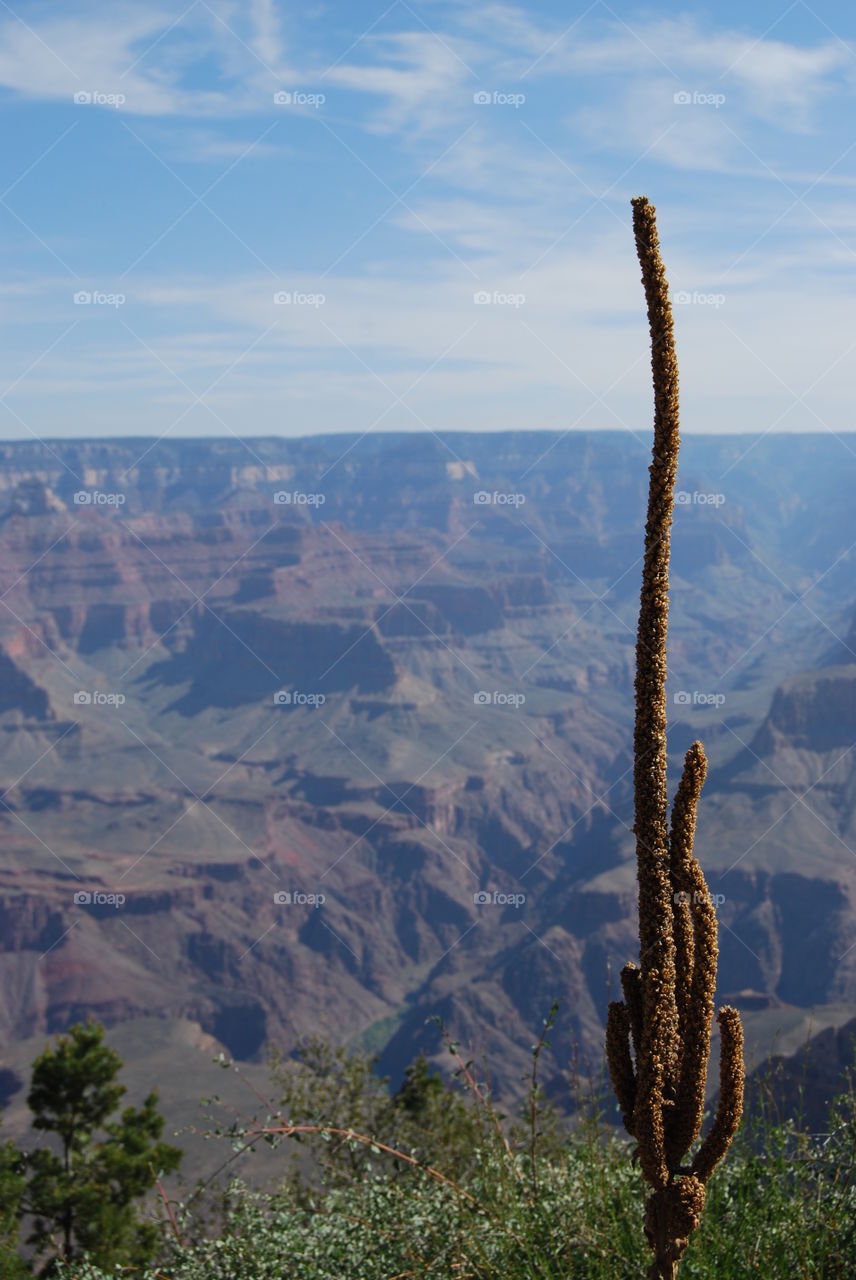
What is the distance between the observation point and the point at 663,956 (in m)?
3.82

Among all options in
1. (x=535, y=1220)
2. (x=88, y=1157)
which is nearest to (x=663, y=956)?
(x=535, y=1220)

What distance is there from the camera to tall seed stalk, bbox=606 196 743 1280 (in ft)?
12.5

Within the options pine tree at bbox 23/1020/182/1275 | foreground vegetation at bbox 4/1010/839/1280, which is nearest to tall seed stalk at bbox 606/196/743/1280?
foreground vegetation at bbox 4/1010/839/1280

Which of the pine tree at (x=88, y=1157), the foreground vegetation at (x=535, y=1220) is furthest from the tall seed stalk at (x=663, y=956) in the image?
the pine tree at (x=88, y=1157)

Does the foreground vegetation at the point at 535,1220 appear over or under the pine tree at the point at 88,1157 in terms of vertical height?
over

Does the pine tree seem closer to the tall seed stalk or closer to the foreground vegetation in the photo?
the foreground vegetation

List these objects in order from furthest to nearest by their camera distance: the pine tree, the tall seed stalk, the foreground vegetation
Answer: the pine tree → the foreground vegetation → the tall seed stalk

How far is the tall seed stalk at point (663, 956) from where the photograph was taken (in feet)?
12.5

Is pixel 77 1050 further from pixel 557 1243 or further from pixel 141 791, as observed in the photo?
pixel 141 791

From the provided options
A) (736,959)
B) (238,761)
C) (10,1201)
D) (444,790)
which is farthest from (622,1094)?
(238,761)

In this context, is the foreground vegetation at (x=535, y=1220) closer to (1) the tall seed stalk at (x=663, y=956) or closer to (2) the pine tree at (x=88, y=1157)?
(1) the tall seed stalk at (x=663, y=956)

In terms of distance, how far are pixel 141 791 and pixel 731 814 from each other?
89342mm

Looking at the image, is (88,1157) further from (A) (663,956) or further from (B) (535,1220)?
(A) (663,956)

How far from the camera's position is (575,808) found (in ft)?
637
